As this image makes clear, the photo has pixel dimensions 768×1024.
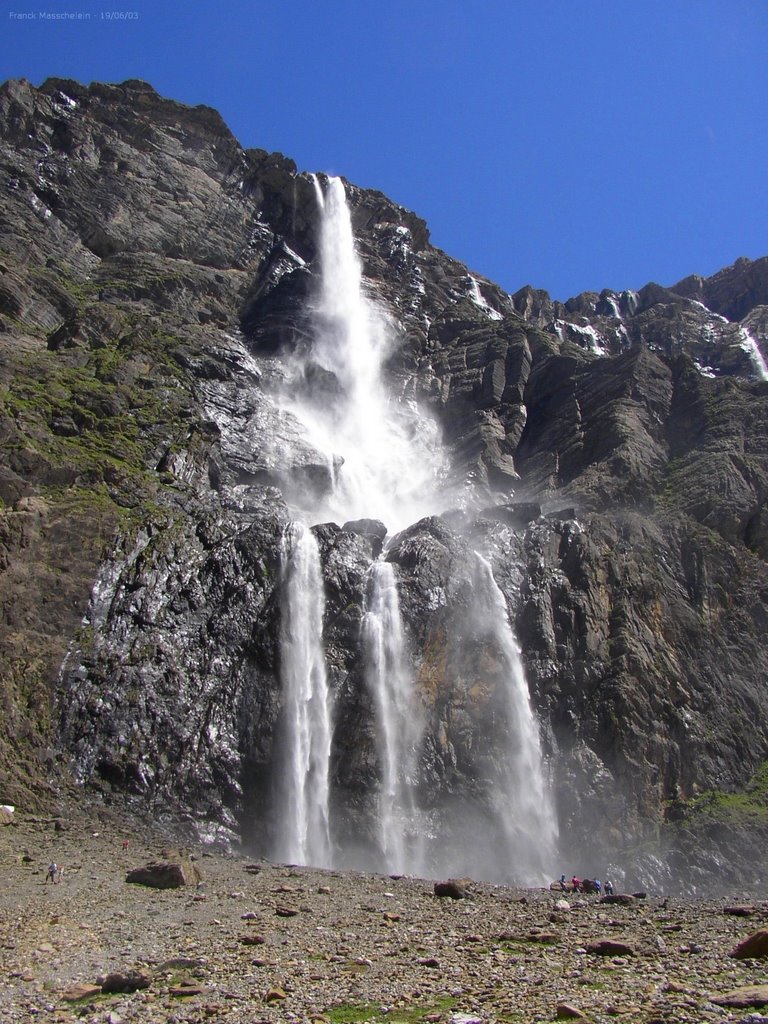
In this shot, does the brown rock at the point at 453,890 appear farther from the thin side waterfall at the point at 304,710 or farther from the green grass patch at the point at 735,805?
the green grass patch at the point at 735,805

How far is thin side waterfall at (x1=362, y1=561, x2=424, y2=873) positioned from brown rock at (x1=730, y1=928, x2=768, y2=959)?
70.8 feet

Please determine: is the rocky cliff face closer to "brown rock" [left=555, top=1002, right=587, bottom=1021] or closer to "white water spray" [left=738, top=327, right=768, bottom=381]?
"brown rock" [left=555, top=1002, right=587, bottom=1021]

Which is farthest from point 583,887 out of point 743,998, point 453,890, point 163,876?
point 743,998

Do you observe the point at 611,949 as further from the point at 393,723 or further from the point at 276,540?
the point at 276,540

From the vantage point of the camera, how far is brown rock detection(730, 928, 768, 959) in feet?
46.8

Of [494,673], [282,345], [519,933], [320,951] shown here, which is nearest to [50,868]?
[320,951]

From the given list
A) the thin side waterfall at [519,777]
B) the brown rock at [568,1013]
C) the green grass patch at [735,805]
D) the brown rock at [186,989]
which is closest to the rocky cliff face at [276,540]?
the green grass patch at [735,805]

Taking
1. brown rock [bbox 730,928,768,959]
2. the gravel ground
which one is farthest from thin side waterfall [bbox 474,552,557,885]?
brown rock [bbox 730,928,768,959]

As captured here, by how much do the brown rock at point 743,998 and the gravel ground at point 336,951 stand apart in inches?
7.1

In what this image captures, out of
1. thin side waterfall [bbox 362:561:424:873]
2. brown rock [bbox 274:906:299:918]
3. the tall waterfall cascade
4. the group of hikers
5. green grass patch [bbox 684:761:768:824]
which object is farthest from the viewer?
green grass patch [bbox 684:761:768:824]

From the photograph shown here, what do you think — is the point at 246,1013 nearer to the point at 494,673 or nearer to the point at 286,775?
the point at 286,775

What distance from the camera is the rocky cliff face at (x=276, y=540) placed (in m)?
35.4

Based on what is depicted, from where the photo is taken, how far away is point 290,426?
62344 mm

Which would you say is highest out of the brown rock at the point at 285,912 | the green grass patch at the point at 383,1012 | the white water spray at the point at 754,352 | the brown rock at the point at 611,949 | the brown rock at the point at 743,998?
the white water spray at the point at 754,352
